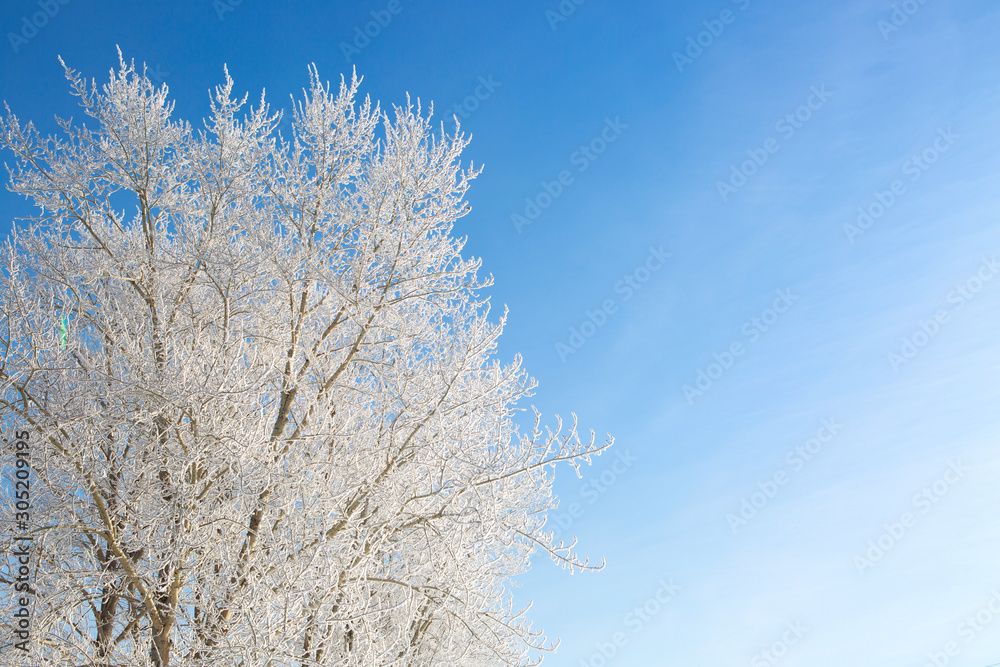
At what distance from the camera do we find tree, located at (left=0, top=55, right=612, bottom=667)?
4.93m

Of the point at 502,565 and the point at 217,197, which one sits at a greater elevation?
the point at 217,197

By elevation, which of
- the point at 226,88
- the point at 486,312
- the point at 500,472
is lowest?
the point at 500,472

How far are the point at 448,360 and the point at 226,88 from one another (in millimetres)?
3387

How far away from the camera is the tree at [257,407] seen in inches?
194

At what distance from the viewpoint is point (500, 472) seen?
521cm

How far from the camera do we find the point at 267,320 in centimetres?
633

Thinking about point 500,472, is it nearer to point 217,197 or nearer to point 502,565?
point 502,565

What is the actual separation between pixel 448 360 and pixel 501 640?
2.42 m

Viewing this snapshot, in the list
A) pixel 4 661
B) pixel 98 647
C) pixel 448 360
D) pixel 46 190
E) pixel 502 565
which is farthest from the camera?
pixel 502 565

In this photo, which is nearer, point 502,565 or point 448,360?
point 448,360

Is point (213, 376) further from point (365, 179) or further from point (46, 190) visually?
point (46, 190)

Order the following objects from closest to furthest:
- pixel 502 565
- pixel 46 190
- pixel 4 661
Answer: pixel 4 661 < pixel 46 190 < pixel 502 565

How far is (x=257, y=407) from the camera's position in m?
5.90

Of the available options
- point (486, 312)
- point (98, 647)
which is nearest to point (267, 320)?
point (486, 312)
